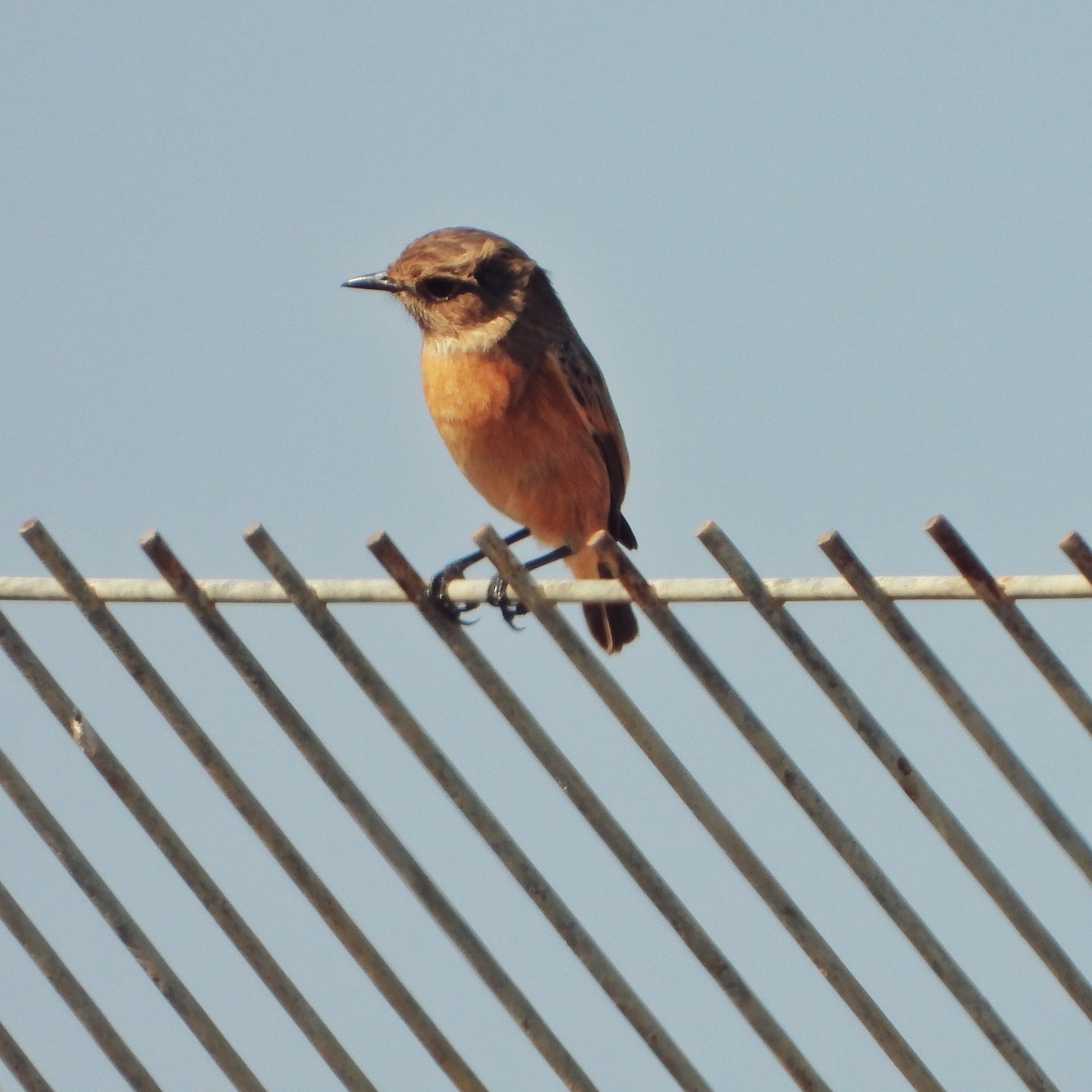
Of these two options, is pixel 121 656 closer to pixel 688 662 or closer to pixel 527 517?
pixel 688 662

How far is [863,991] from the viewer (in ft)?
12.5

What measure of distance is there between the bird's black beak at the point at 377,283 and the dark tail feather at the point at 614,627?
63.2 inches

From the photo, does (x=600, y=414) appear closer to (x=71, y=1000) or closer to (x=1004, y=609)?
(x=71, y=1000)

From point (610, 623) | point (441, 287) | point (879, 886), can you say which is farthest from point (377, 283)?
point (879, 886)

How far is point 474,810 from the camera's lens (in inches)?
162

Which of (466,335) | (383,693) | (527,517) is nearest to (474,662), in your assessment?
(383,693)

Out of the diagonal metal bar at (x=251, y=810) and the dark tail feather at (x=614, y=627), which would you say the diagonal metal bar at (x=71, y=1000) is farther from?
the dark tail feather at (x=614, y=627)

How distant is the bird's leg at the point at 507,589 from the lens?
527cm

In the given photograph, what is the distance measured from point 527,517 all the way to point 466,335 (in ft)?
2.78

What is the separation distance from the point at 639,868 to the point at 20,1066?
2071mm

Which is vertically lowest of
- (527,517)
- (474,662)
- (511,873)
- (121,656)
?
(511,873)

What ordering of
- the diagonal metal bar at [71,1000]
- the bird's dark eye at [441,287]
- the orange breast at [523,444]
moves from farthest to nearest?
1. the bird's dark eye at [441,287]
2. the orange breast at [523,444]
3. the diagonal metal bar at [71,1000]

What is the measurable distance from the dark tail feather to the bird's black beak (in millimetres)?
1604

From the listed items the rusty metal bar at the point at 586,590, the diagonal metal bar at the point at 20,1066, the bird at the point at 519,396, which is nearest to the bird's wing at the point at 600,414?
the bird at the point at 519,396
